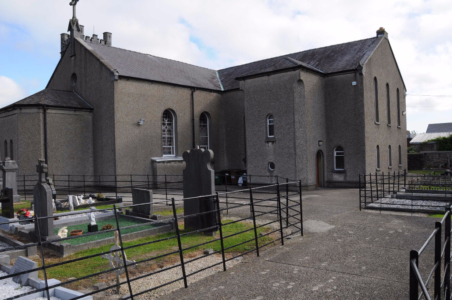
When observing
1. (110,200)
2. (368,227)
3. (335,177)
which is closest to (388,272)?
(368,227)

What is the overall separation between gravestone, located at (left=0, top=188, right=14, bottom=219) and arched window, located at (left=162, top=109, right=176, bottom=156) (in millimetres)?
11503

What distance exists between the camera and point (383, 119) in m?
22.8

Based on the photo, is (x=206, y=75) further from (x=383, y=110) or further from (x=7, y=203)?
(x=7, y=203)

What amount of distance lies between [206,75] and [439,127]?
51.2m

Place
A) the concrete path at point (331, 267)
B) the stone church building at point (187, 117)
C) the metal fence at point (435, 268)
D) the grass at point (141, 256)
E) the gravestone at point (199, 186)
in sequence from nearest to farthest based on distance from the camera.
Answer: the metal fence at point (435, 268), the concrete path at point (331, 267), the grass at point (141, 256), the gravestone at point (199, 186), the stone church building at point (187, 117)

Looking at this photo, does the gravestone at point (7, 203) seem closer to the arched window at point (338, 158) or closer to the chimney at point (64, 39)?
the arched window at point (338, 158)

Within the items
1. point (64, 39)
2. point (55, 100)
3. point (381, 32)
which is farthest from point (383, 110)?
point (64, 39)

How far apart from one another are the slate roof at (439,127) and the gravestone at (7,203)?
64.8 meters

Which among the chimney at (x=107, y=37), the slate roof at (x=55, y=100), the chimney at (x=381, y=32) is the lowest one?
the slate roof at (x=55, y=100)

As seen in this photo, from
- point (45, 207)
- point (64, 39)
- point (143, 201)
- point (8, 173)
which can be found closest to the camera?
point (45, 207)

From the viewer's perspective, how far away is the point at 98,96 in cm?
2091

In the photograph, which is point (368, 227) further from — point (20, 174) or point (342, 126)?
point (20, 174)

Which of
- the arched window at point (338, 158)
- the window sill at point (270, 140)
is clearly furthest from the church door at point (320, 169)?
the window sill at point (270, 140)

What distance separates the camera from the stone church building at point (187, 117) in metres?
19.3
